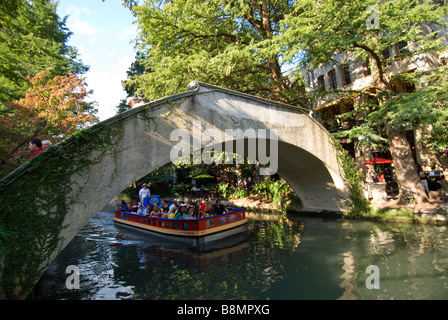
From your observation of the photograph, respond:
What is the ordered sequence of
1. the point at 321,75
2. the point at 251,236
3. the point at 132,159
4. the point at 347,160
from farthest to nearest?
the point at 321,75 < the point at 347,160 < the point at 251,236 < the point at 132,159

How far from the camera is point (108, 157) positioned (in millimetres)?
6457

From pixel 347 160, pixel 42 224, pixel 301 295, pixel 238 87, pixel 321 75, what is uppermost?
pixel 321 75

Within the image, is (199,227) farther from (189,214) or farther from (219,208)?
(219,208)

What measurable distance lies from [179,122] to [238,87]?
29.4ft

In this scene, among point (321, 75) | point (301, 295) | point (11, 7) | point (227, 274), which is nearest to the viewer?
point (301, 295)

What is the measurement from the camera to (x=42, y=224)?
5.47 meters

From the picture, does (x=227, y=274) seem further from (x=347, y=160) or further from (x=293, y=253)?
(x=347, y=160)

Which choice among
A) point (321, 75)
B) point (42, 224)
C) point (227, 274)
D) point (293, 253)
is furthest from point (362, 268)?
point (321, 75)

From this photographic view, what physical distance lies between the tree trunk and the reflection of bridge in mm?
5074

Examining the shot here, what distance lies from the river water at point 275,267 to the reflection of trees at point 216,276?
0.9 inches

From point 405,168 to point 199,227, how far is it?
923cm

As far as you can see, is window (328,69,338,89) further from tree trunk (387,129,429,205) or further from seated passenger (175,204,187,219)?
seated passenger (175,204,187,219)

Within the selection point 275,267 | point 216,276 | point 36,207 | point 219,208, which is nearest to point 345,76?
point 219,208

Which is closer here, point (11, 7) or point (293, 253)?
point (293, 253)
